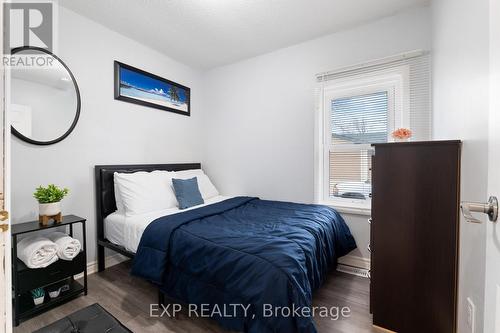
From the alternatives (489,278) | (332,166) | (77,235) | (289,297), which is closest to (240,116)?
(332,166)

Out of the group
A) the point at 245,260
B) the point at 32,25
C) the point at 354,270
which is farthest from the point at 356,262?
the point at 32,25

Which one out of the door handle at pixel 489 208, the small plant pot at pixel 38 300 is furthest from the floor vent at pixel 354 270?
the small plant pot at pixel 38 300

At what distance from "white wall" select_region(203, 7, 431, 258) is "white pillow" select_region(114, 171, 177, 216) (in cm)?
108

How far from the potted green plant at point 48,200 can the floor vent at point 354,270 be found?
2.76 metres

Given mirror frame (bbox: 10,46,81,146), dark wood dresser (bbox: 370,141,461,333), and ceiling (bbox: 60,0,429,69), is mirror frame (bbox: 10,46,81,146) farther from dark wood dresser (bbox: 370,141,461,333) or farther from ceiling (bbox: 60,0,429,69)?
dark wood dresser (bbox: 370,141,461,333)

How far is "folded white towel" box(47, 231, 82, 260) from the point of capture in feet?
5.99

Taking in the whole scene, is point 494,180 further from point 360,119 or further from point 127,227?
point 127,227

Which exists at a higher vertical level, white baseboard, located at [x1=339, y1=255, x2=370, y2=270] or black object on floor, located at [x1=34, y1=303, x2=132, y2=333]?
black object on floor, located at [x1=34, y1=303, x2=132, y2=333]

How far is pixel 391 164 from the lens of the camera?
60.1 inches

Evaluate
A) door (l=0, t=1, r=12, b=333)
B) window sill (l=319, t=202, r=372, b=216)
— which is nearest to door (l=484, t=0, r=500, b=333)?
door (l=0, t=1, r=12, b=333)

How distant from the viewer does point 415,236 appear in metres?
1.44

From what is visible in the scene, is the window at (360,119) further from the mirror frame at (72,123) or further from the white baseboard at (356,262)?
the mirror frame at (72,123)

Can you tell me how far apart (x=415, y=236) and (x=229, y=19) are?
2505mm

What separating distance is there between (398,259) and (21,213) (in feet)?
9.64
